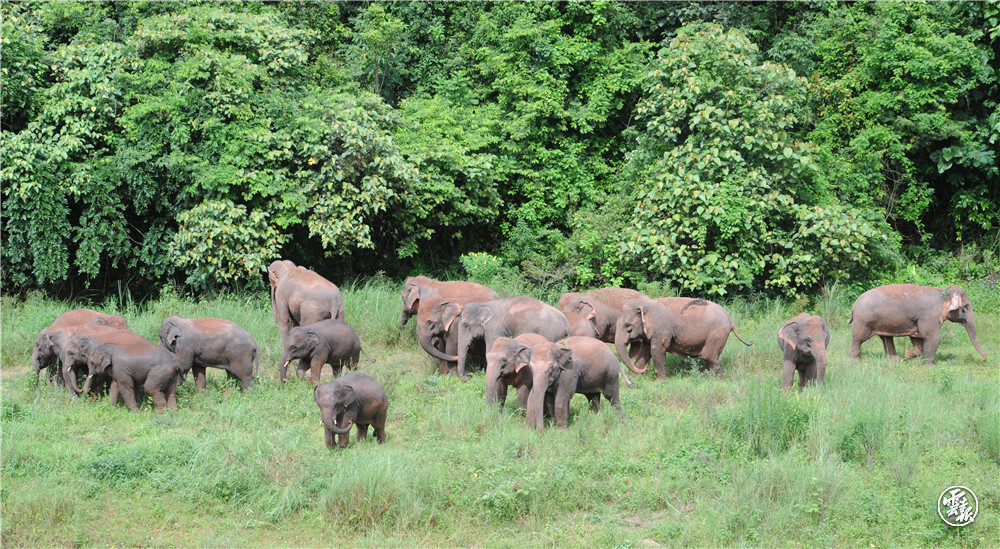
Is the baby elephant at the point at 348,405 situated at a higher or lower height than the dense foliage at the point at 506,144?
lower

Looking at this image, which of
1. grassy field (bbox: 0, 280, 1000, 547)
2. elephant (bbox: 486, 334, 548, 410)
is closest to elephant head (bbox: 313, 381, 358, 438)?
grassy field (bbox: 0, 280, 1000, 547)

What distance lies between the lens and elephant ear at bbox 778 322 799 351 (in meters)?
10.5

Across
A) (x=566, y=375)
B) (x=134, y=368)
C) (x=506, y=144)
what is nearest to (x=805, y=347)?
(x=566, y=375)

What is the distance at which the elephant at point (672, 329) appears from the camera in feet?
36.9

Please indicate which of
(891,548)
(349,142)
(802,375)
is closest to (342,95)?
(349,142)

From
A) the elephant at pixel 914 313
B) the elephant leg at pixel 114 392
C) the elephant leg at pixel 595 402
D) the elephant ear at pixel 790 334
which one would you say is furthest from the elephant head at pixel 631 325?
the elephant leg at pixel 114 392

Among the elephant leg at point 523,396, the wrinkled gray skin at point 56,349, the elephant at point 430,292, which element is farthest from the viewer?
the elephant at point 430,292

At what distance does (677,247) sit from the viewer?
49.6ft

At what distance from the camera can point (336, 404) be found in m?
8.15

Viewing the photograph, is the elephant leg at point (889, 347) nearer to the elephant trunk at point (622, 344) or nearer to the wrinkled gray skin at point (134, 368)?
the elephant trunk at point (622, 344)

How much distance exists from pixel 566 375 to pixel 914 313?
554 centimetres

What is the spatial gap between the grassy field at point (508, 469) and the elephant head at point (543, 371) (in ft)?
0.86

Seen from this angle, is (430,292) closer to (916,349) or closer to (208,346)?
(208,346)

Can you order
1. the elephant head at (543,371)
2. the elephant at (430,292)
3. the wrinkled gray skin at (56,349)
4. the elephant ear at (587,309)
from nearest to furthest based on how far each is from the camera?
the elephant head at (543,371), the wrinkled gray skin at (56,349), the elephant ear at (587,309), the elephant at (430,292)
